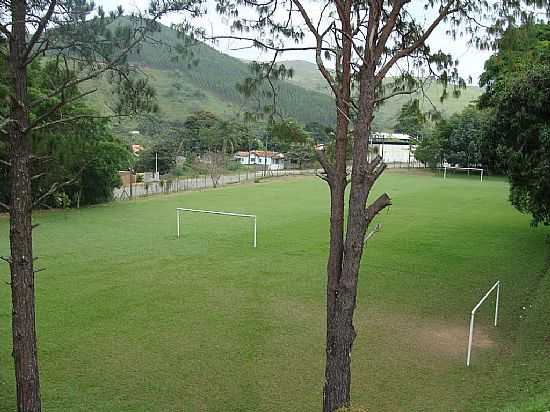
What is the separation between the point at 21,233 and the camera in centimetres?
633

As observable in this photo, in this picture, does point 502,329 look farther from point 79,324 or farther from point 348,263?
point 79,324

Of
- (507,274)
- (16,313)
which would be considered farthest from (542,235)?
(16,313)

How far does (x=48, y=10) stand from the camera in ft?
21.2

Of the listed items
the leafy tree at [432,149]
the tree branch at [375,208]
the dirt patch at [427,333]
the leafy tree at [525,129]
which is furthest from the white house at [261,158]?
the tree branch at [375,208]

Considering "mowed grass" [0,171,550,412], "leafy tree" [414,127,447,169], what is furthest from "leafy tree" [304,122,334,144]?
"leafy tree" [414,127,447,169]

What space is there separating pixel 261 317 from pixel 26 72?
6.84 meters

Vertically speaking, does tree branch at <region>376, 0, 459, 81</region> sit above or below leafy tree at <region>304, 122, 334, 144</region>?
above

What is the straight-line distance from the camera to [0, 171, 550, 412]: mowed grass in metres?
8.01

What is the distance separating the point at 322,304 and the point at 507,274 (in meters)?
5.67

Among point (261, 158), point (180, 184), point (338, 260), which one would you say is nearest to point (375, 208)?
point (338, 260)

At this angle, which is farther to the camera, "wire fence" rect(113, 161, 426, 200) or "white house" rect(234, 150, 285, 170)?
"white house" rect(234, 150, 285, 170)

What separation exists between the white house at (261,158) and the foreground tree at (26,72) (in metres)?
54.4

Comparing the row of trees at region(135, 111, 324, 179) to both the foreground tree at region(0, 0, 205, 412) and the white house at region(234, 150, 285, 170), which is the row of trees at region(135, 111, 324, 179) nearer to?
the white house at region(234, 150, 285, 170)

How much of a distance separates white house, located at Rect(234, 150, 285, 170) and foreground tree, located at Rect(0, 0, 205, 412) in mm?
54434
